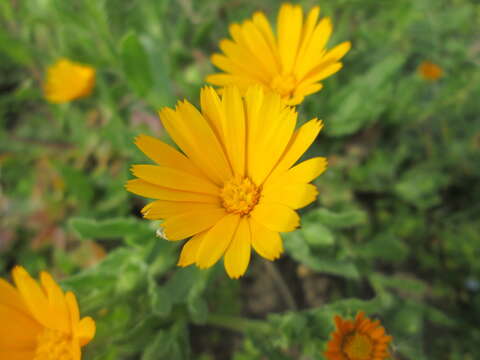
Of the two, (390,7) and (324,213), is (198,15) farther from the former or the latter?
(324,213)

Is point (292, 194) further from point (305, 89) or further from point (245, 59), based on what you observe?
point (245, 59)

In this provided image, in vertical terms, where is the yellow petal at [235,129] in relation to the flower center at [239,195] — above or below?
above

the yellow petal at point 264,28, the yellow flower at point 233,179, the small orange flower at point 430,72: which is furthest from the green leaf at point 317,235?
the small orange flower at point 430,72

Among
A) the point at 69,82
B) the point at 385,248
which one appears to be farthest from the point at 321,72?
the point at 69,82

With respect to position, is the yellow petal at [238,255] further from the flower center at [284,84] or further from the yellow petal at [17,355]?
the yellow petal at [17,355]

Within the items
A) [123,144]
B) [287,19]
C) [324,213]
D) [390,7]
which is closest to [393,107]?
[390,7]

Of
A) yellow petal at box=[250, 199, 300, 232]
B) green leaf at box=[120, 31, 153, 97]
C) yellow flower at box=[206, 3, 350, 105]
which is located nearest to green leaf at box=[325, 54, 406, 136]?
yellow flower at box=[206, 3, 350, 105]

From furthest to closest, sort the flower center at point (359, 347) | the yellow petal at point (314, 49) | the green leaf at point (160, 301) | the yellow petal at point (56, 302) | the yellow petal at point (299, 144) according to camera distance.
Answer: the green leaf at point (160, 301)
the yellow petal at point (314, 49)
the flower center at point (359, 347)
the yellow petal at point (56, 302)
the yellow petal at point (299, 144)
